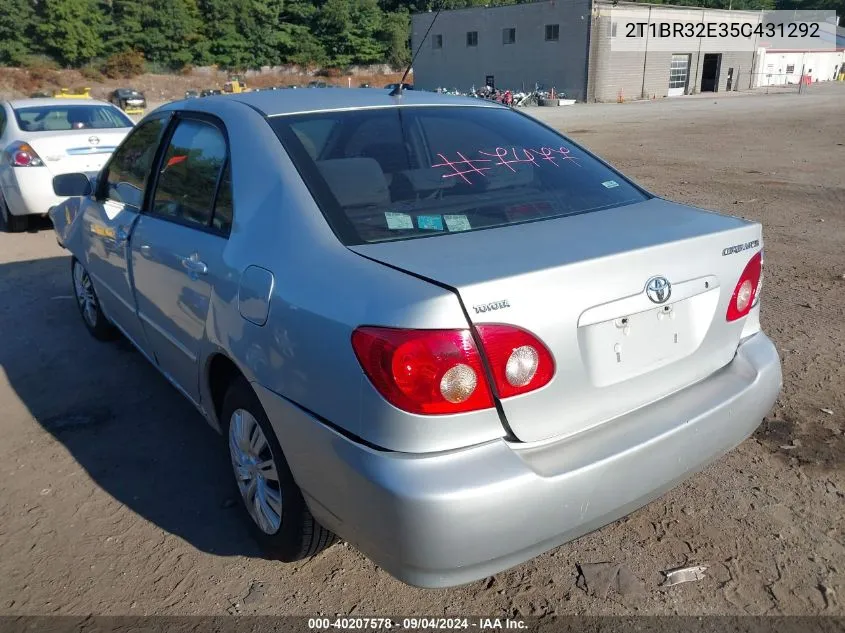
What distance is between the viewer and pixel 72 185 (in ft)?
14.6

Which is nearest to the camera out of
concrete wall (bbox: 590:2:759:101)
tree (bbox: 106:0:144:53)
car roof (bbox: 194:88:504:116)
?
car roof (bbox: 194:88:504:116)

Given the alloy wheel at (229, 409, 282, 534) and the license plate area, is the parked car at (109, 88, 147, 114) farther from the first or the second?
the license plate area

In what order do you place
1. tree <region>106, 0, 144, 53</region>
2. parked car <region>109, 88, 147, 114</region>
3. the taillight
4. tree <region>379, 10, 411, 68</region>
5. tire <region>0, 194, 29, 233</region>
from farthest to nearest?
tree <region>379, 10, 411, 68</region> → tree <region>106, 0, 144, 53</region> → parked car <region>109, 88, 147, 114</region> → tire <region>0, 194, 29, 233</region> → the taillight

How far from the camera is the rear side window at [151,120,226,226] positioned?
289 cm

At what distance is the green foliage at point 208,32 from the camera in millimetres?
58844

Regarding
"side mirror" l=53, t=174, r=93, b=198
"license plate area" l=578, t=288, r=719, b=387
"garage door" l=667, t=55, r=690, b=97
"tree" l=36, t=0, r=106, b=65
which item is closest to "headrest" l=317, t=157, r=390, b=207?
"license plate area" l=578, t=288, r=719, b=387

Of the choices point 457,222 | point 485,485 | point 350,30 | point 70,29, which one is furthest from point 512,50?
point 485,485

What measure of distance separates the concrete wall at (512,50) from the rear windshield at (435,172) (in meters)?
41.8

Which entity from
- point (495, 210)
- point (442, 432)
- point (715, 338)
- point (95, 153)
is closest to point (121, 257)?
point (495, 210)

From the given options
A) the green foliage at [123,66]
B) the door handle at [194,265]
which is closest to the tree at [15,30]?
the green foliage at [123,66]

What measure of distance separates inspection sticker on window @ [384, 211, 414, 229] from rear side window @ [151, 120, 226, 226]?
85 cm

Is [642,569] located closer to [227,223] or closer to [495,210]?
[495,210]

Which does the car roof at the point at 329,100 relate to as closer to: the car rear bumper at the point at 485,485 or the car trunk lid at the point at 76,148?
the car rear bumper at the point at 485,485

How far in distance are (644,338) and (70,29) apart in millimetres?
68992
